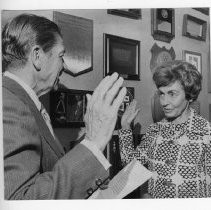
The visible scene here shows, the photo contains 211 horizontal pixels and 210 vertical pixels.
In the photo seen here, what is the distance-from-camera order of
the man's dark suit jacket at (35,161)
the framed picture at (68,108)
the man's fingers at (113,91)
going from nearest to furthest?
the man's dark suit jacket at (35,161) < the man's fingers at (113,91) < the framed picture at (68,108)

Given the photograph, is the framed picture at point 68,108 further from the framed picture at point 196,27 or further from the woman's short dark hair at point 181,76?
the framed picture at point 196,27

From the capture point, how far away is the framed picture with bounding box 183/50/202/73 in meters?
1.22

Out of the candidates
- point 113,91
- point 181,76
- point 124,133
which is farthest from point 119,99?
point 181,76

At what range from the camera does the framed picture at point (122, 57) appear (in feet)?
4.02

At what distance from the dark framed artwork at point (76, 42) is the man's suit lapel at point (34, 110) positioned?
21 centimetres

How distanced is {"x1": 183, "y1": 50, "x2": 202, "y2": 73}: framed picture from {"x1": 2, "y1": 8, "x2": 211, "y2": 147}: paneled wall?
14 millimetres

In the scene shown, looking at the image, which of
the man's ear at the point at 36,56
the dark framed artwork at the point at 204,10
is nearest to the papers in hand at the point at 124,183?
the man's ear at the point at 36,56

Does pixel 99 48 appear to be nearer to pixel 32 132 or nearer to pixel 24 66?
pixel 24 66

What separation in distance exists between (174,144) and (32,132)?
0.53m

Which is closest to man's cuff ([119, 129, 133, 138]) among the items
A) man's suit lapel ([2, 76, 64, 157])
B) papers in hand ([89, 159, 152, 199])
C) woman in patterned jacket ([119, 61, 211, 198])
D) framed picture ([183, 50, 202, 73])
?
woman in patterned jacket ([119, 61, 211, 198])

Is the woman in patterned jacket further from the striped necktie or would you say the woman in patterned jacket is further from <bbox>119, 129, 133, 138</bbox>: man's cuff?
the striped necktie

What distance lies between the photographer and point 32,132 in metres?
0.97

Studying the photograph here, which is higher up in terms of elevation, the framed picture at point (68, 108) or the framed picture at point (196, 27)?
the framed picture at point (196, 27)

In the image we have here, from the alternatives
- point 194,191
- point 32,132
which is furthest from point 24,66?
point 194,191
